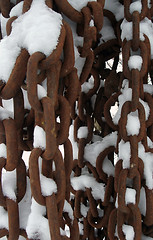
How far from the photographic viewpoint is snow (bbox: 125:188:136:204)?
0.69 m

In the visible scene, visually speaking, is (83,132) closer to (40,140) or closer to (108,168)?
(108,168)

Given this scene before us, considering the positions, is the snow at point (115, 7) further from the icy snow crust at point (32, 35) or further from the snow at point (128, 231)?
the snow at point (128, 231)

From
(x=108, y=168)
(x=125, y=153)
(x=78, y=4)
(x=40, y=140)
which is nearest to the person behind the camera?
(x=40, y=140)

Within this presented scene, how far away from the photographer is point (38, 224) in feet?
1.71

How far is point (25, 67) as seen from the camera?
52cm

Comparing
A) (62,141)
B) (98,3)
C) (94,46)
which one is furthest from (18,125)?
(94,46)

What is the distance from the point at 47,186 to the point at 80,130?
42 cm

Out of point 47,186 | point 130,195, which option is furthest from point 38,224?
point 130,195

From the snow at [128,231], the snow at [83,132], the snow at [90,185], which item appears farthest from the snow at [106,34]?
the snow at [128,231]

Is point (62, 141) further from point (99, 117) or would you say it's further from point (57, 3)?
point (99, 117)

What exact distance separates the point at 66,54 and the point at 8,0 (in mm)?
190

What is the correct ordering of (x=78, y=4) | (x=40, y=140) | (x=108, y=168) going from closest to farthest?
1. (x=40, y=140)
2. (x=78, y=4)
3. (x=108, y=168)

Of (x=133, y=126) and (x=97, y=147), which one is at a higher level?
(x=133, y=126)

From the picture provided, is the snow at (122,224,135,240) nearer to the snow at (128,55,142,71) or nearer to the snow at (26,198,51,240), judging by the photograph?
the snow at (26,198,51,240)
